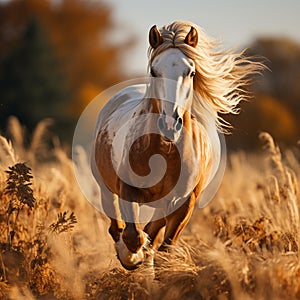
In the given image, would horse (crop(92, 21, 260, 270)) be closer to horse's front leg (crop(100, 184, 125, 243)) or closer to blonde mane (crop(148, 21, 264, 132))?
blonde mane (crop(148, 21, 264, 132))

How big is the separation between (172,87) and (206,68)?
713 mm

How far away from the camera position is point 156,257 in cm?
546

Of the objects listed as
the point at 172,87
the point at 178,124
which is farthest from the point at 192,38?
the point at 178,124

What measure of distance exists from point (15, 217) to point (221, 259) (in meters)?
2.47

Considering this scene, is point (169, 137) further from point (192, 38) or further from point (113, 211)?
point (113, 211)

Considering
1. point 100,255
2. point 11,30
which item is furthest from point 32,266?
point 11,30

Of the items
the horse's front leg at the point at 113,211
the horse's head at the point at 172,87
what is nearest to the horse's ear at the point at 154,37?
the horse's head at the point at 172,87

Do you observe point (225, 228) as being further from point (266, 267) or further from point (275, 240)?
point (266, 267)

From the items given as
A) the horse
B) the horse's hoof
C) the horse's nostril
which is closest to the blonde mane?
the horse

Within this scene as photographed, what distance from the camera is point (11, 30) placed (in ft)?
149

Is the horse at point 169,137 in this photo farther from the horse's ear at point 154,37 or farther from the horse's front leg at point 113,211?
the horse's front leg at point 113,211

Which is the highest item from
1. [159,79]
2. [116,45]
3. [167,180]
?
[116,45]

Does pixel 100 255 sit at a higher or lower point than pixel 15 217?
lower

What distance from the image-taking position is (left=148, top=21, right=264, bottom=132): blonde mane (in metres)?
5.57
